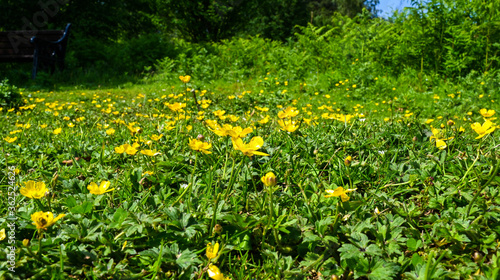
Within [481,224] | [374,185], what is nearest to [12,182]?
[374,185]

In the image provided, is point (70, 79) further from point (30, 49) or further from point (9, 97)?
point (9, 97)

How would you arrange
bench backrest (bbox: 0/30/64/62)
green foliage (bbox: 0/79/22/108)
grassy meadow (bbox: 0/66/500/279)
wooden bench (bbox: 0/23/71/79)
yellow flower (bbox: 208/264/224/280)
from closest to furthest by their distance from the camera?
yellow flower (bbox: 208/264/224/280) → grassy meadow (bbox: 0/66/500/279) → green foliage (bbox: 0/79/22/108) → wooden bench (bbox: 0/23/71/79) → bench backrest (bbox: 0/30/64/62)

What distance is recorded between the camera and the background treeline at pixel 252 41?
533cm

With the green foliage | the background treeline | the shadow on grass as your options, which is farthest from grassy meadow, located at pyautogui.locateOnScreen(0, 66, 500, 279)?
the shadow on grass

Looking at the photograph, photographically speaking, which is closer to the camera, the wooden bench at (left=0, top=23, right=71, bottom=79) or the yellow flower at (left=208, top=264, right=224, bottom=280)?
the yellow flower at (left=208, top=264, right=224, bottom=280)

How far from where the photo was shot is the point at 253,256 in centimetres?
115

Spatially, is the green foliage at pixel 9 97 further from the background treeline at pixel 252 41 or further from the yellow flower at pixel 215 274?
the yellow flower at pixel 215 274

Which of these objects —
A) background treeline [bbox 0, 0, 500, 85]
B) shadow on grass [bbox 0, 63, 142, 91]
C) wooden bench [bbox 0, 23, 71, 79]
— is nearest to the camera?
background treeline [bbox 0, 0, 500, 85]

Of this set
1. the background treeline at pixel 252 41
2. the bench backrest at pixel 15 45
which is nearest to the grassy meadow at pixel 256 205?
the background treeline at pixel 252 41

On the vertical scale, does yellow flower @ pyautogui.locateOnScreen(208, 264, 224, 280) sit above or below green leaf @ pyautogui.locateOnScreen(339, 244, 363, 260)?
below

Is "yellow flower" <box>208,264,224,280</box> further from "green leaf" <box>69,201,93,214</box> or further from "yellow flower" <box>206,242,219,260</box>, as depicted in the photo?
"green leaf" <box>69,201,93,214</box>

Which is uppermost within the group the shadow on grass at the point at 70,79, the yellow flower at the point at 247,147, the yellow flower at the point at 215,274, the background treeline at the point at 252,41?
the background treeline at the point at 252,41

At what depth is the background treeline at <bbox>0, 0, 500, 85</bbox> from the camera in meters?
5.33

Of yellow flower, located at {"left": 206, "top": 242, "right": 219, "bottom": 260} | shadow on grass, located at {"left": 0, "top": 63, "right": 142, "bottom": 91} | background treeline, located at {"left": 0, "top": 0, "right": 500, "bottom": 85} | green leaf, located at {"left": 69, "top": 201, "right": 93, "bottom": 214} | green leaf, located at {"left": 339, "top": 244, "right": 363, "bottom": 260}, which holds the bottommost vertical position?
shadow on grass, located at {"left": 0, "top": 63, "right": 142, "bottom": 91}
